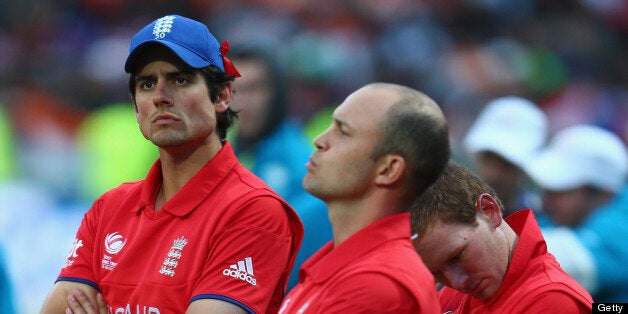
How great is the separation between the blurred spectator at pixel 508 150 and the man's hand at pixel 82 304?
2716 mm

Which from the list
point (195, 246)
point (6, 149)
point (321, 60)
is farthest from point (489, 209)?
point (321, 60)

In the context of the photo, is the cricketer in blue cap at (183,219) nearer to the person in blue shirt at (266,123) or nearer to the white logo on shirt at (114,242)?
→ the white logo on shirt at (114,242)

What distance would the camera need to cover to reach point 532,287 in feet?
10.5

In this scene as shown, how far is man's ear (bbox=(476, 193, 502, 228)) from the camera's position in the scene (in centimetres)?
338

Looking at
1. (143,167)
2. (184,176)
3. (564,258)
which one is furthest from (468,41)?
(184,176)

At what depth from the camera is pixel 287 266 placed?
353 cm

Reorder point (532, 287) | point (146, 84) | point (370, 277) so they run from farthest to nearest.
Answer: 1. point (146, 84)
2. point (532, 287)
3. point (370, 277)

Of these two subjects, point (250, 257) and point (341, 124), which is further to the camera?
point (250, 257)

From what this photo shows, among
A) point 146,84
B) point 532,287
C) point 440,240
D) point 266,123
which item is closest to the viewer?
point 532,287

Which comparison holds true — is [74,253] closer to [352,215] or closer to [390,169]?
[352,215]

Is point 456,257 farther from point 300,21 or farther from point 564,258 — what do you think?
point 300,21

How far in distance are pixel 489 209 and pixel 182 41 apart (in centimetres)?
110

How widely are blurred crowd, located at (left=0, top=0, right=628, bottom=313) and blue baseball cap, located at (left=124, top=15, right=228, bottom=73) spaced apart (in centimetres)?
537

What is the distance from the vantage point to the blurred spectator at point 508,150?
6.02 meters
